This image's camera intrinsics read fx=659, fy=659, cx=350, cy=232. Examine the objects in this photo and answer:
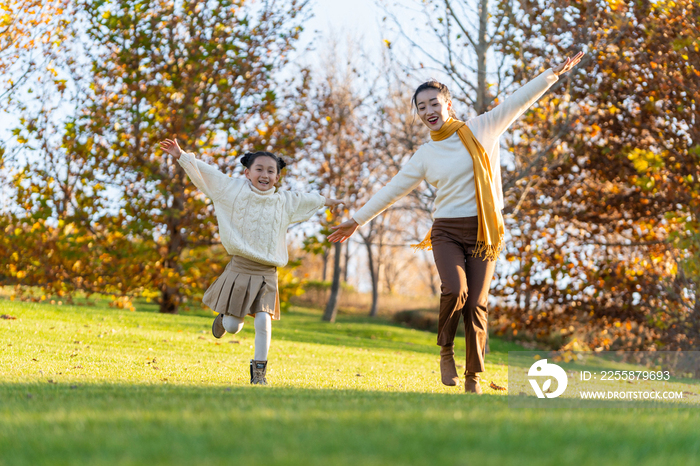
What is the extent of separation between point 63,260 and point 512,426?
541 inches

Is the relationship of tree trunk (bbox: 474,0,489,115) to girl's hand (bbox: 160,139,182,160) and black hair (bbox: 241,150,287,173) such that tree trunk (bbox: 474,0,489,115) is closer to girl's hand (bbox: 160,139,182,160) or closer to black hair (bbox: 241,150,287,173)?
black hair (bbox: 241,150,287,173)

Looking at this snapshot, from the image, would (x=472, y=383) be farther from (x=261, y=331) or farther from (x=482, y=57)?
(x=482, y=57)

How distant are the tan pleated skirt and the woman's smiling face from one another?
180 cm

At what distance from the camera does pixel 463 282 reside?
4.85 m

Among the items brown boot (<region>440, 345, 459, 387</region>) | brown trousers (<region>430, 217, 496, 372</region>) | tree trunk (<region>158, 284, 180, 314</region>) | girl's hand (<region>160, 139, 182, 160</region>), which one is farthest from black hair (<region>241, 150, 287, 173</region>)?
tree trunk (<region>158, 284, 180, 314</region>)

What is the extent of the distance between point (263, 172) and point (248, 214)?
14.7 inches

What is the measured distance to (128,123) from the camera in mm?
14875

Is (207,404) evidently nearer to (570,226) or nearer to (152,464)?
(152,464)

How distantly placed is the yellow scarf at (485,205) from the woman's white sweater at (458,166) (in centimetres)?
7

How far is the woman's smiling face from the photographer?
5.12m

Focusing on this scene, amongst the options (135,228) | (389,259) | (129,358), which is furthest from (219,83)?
(389,259)

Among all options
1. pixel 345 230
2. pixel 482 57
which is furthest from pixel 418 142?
pixel 345 230

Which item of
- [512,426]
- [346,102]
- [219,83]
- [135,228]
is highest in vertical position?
[346,102]

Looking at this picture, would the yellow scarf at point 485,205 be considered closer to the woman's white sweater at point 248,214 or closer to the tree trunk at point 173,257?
the woman's white sweater at point 248,214
